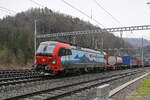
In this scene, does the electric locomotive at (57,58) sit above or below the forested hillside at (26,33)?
below

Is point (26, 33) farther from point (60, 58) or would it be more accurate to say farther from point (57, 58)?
point (57, 58)

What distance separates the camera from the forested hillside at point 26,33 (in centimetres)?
4106

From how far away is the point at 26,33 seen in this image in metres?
47.0

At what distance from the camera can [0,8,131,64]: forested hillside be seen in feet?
135

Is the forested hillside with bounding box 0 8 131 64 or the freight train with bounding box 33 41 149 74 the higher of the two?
the forested hillside with bounding box 0 8 131 64

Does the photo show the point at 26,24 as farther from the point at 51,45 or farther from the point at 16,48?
the point at 51,45

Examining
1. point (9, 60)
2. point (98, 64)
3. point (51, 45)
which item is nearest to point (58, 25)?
point (9, 60)

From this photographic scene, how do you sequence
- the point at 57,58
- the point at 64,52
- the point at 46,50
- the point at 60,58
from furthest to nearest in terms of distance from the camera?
the point at 64,52, the point at 46,50, the point at 60,58, the point at 57,58

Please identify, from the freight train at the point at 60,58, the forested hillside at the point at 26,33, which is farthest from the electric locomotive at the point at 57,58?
the forested hillside at the point at 26,33

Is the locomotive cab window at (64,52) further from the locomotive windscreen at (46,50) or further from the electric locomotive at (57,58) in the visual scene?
the locomotive windscreen at (46,50)

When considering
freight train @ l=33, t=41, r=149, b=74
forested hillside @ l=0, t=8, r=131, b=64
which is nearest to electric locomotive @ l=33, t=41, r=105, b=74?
freight train @ l=33, t=41, r=149, b=74

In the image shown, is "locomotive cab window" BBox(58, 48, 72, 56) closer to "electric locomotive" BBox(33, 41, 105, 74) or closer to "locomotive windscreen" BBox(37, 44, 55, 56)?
"electric locomotive" BBox(33, 41, 105, 74)

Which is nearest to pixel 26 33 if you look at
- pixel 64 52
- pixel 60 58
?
pixel 64 52

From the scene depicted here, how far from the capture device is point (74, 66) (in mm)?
19969
